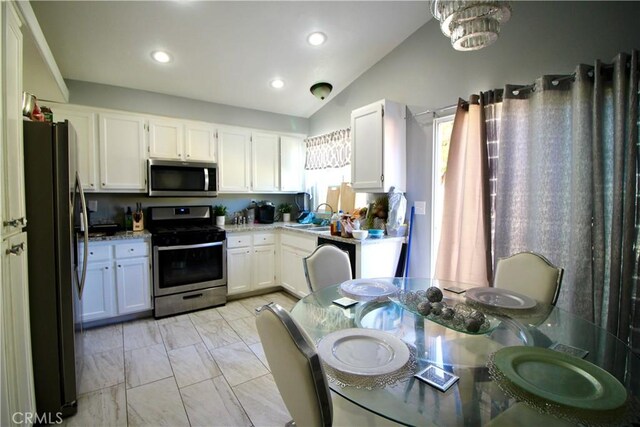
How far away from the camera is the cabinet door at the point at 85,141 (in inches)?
115

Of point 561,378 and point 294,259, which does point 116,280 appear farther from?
point 561,378

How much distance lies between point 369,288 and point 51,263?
1781mm

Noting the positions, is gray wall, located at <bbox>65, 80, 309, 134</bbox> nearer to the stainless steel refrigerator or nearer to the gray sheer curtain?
the stainless steel refrigerator

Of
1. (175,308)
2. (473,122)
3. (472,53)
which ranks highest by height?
(472,53)

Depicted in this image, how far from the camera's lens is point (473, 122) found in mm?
2285

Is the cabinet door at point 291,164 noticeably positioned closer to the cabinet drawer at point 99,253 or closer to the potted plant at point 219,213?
the potted plant at point 219,213

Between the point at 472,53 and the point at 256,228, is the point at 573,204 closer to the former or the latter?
the point at 472,53

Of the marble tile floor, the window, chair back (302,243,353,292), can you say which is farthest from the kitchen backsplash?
the window

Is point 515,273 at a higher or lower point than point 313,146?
lower

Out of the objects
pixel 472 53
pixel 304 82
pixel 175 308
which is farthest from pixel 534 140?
pixel 175 308

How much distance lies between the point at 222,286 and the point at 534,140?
10.6 feet

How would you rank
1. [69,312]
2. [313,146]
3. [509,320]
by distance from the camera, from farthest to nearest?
[313,146] < [69,312] < [509,320]
